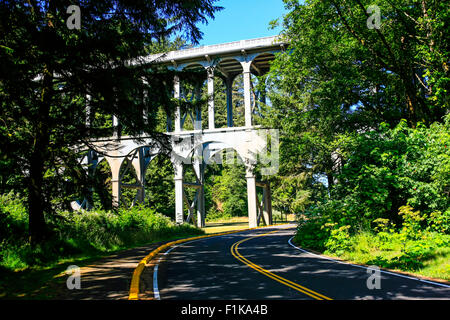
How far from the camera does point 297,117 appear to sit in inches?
884

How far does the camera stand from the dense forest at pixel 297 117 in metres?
9.62

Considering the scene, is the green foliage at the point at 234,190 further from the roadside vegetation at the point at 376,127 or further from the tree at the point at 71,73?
the tree at the point at 71,73

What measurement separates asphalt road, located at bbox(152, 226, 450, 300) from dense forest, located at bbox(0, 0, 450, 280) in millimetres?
1855

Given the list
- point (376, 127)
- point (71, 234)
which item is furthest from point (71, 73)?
point (376, 127)

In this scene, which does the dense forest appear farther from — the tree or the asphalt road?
the asphalt road

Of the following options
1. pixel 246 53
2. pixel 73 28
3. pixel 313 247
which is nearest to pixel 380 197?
pixel 313 247

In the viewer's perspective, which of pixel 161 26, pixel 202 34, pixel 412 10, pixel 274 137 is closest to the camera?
pixel 161 26

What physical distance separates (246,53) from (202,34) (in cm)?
2213

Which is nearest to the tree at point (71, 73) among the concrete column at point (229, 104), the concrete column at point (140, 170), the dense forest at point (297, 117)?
the dense forest at point (297, 117)

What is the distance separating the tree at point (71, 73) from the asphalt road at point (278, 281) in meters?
4.55

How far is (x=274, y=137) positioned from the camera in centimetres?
2942

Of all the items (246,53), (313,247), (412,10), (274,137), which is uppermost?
(246,53)

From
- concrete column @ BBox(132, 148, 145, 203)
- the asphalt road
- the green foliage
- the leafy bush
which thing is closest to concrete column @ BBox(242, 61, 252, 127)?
concrete column @ BBox(132, 148, 145, 203)
